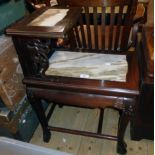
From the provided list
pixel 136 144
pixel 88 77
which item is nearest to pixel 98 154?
pixel 136 144

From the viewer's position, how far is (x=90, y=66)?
1.01 meters

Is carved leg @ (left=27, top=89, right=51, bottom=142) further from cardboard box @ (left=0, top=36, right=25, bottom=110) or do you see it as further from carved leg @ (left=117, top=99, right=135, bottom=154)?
carved leg @ (left=117, top=99, right=135, bottom=154)

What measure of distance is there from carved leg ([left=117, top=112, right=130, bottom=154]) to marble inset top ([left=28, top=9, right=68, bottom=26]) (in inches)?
22.1

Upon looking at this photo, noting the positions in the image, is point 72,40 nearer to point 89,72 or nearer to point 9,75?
point 89,72

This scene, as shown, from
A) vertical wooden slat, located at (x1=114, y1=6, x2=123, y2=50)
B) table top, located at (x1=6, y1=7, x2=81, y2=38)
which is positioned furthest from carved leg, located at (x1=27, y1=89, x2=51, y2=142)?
vertical wooden slat, located at (x1=114, y1=6, x2=123, y2=50)

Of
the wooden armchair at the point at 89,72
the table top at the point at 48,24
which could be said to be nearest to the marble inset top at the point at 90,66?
the wooden armchair at the point at 89,72

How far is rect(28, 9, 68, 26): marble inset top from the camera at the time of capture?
2.86 feet

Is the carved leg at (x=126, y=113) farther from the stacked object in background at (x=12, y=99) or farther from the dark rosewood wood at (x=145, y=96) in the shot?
the stacked object in background at (x=12, y=99)

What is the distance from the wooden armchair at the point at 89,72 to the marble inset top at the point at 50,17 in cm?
8

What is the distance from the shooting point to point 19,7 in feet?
3.82

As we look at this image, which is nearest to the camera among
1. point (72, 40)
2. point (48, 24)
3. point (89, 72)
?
point (48, 24)

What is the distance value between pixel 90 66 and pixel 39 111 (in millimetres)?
418

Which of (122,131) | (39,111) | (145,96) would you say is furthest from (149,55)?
(39,111)

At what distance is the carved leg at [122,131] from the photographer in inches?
38.4
